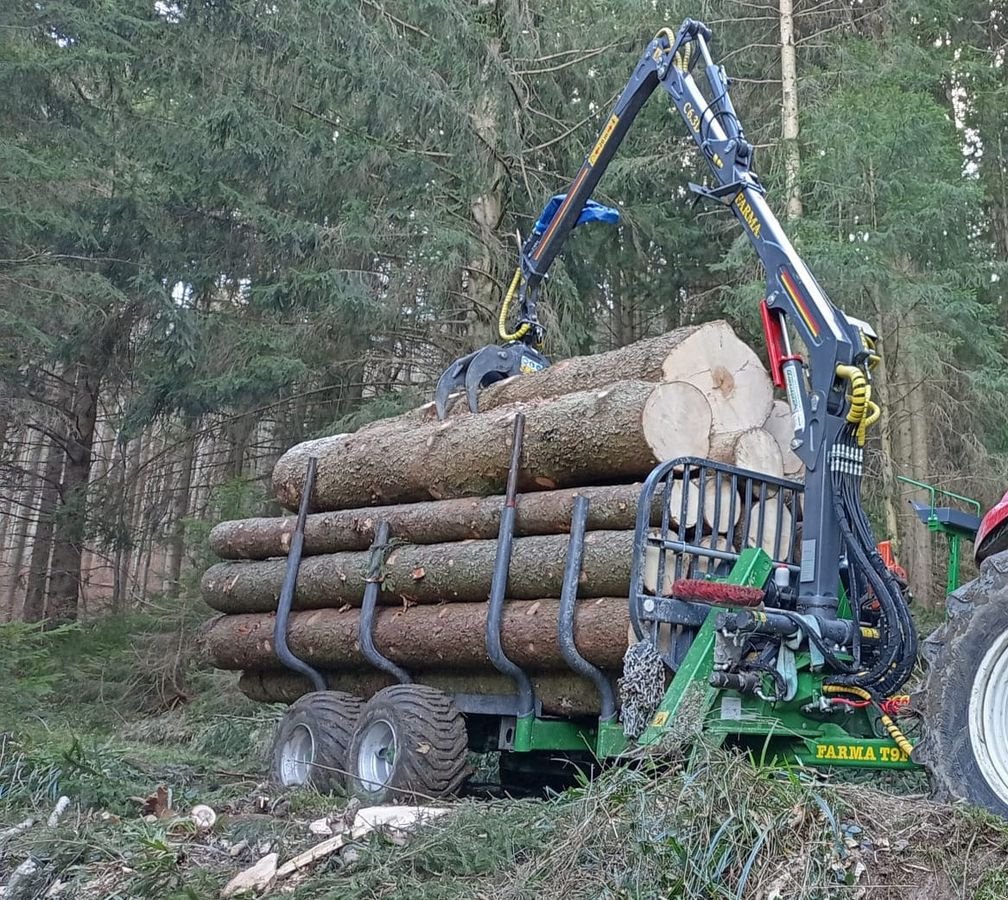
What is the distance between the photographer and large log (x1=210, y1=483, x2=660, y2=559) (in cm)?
671

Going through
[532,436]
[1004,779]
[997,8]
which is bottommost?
[1004,779]

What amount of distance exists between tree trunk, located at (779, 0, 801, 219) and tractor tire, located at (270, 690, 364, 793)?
25.7 feet

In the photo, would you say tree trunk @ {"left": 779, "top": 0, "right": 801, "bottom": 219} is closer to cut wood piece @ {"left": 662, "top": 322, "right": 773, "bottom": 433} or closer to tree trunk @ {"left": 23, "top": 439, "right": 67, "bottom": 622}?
cut wood piece @ {"left": 662, "top": 322, "right": 773, "bottom": 433}

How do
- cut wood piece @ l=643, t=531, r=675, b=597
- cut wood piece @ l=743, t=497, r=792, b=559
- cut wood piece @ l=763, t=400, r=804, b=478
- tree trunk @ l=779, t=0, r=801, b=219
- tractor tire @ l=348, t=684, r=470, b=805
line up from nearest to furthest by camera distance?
cut wood piece @ l=643, t=531, r=675, b=597 < cut wood piece @ l=743, t=497, r=792, b=559 < tractor tire @ l=348, t=684, r=470, b=805 < cut wood piece @ l=763, t=400, r=804, b=478 < tree trunk @ l=779, t=0, r=801, b=219

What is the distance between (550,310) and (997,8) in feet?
28.8

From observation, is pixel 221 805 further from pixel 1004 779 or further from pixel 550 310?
pixel 550 310

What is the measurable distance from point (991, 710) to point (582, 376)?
3.77 metres

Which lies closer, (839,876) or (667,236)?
(839,876)

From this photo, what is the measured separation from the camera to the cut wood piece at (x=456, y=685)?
6.73m

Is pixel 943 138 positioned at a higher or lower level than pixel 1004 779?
higher

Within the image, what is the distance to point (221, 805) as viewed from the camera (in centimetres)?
696

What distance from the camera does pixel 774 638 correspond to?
6.00 meters

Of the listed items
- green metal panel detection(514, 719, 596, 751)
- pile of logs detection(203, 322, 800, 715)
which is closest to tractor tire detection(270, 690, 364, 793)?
pile of logs detection(203, 322, 800, 715)

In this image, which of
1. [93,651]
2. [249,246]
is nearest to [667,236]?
[249,246]
